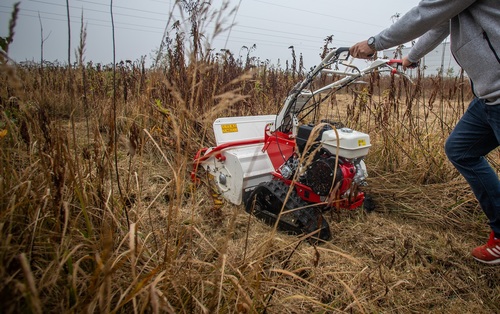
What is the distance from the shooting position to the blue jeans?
1697mm

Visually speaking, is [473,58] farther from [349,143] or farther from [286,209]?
[286,209]

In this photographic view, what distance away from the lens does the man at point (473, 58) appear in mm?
1360

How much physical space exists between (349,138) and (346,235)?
633 mm

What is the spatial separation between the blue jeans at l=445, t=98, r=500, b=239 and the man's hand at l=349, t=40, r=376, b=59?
1.94 ft

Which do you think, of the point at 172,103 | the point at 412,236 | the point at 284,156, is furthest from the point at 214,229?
the point at 172,103

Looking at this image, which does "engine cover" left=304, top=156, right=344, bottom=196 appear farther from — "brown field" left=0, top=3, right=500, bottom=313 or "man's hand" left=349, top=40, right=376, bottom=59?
"man's hand" left=349, top=40, right=376, bottom=59

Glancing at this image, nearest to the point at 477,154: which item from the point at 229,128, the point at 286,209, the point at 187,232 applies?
the point at 286,209

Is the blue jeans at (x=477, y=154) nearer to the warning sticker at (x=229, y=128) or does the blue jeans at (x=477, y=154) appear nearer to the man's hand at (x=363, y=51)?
the man's hand at (x=363, y=51)

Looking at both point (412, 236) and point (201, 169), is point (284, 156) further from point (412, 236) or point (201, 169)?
point (412, 236)

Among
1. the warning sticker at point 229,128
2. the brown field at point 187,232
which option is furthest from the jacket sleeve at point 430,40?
the warning sticker at point 229,128

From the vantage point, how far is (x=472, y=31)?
1403 millimetres

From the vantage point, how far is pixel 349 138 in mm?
1943

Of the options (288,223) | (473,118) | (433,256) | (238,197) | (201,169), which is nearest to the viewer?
(473,118)

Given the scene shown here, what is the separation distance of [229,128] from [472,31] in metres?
1.75
